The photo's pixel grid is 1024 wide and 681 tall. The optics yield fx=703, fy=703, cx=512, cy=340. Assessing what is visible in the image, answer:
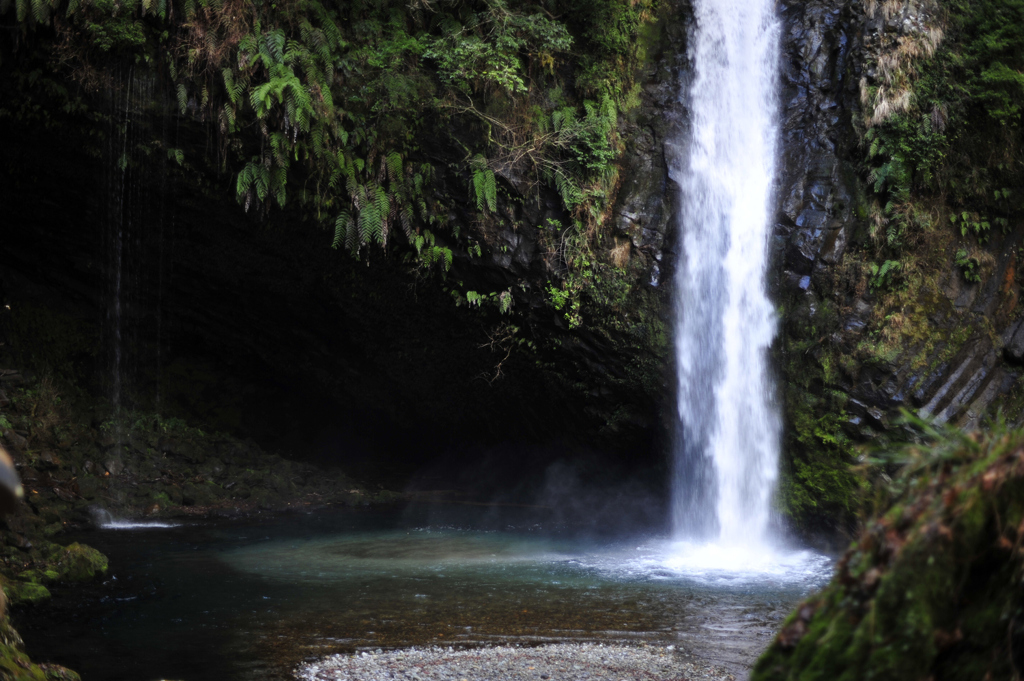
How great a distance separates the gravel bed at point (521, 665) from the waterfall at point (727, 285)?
18.4ft

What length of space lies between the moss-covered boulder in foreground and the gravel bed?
3.23 metres

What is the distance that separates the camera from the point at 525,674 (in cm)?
481

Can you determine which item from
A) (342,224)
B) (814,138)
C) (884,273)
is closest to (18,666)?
(342,224)

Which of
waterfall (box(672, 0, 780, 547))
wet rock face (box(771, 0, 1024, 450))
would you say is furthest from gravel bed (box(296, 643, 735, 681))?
wet rock face (box(771, 0, 1024, 450))

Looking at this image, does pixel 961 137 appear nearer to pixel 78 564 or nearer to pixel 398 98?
pixel 398 98

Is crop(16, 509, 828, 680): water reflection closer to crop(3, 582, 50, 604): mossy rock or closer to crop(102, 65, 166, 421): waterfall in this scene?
crop(3, 582, 50, 604): mossy rock

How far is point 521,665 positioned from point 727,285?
7447mm

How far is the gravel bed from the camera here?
4.77 meters

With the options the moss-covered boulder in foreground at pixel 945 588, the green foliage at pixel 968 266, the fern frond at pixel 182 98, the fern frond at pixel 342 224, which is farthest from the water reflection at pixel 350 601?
the fern frond at pixel 182 98

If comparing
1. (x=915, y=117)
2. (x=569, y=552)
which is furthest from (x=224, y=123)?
(x=915, y=117)

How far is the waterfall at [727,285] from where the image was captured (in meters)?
10.6

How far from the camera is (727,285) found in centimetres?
1090

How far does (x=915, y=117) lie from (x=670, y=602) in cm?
786

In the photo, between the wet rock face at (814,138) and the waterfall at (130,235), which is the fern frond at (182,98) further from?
the wet rock face at (814,138)
